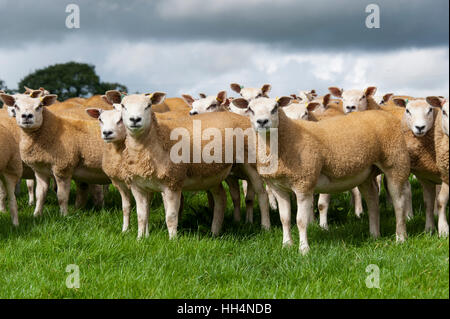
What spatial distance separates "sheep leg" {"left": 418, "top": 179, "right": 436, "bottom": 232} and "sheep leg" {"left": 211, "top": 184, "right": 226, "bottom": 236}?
9.56ft

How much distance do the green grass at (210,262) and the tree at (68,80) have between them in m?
32.7

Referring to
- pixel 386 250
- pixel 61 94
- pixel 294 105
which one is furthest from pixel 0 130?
pixel 61 94

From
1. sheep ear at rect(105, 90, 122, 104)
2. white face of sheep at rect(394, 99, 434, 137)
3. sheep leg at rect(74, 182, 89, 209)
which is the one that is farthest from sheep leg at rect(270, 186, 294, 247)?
sheep leg at rect(74, 182, 89, 209)

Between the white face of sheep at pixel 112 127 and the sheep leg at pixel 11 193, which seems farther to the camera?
the sheep leg at pixel 11 193

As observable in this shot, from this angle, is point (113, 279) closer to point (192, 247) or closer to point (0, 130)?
point (192, 247)

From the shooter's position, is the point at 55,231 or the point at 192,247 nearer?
the point at 192,247

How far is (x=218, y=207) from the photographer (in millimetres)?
8828

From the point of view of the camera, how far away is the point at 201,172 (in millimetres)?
8047

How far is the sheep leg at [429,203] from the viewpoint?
8.45 m

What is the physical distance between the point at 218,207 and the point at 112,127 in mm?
2035

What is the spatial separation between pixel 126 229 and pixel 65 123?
227 cm

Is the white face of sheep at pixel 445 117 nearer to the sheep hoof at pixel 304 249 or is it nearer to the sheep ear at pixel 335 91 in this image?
the sheep hoof at pixel 304 249

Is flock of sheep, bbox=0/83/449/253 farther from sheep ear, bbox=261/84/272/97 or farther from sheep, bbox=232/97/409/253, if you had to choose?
sheep ear, bbox=261/84/272/97

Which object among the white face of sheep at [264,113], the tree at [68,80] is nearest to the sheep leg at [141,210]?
the white face of sheep at [264,113]
